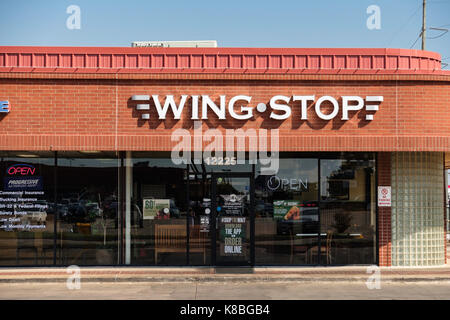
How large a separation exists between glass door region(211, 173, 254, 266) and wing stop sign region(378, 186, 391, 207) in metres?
3.44

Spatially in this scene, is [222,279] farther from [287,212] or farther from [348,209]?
[348,209]

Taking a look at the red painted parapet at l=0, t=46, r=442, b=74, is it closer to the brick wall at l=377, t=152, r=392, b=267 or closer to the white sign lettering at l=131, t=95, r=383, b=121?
the white sign lettering at l=131, t=95, r=383, b=121

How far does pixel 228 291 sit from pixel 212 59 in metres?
6.03

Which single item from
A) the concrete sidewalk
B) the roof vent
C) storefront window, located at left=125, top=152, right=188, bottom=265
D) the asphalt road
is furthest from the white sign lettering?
the asphalt road

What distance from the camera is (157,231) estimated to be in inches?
527

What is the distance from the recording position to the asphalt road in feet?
34.1

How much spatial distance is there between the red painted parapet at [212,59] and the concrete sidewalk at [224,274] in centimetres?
520

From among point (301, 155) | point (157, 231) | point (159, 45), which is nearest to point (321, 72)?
point (301, 155)

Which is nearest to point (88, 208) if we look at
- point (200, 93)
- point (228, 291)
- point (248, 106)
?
point (200, 93)

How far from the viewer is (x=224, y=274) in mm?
12344

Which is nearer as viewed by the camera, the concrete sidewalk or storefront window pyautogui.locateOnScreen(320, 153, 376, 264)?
the concrete sidewalk

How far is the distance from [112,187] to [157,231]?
171 cm

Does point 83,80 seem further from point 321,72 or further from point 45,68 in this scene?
point 321,72

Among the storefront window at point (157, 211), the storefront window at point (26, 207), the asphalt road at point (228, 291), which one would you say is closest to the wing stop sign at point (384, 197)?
the asphalt road at point (228, 291)
